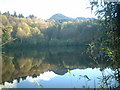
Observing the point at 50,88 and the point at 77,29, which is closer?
the point at 50,88

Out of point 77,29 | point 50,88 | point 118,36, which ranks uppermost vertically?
point 77,29

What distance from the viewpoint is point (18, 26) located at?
3306 centimetres

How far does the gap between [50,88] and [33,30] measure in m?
29.8

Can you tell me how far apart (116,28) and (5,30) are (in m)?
1.08

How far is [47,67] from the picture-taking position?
9711 mm

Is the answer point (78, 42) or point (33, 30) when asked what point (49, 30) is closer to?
point (33, 30)

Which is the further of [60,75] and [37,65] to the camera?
[37,65]

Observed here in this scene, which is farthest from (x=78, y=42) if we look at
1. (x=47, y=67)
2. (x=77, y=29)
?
(x=47, y=67)

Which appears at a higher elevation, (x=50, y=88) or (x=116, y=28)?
(x=116, y=28)

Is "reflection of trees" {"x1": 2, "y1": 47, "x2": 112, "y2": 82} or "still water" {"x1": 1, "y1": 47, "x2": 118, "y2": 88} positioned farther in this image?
"reflection of trees" {"x1": 2, "y1": 47, "x2": 112, "y2": 82}

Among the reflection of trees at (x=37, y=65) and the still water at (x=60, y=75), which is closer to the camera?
the still water at (x=60, y=75)

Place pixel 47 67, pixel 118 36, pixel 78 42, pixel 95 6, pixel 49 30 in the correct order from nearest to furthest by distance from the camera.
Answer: pixel 118 36 → pixel 95 6 → pixel 47 67 → pixel 78 42 → pixel 49 30

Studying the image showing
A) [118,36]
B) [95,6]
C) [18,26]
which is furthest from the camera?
[18,26]

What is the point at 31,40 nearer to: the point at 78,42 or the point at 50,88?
the point at 78,42
